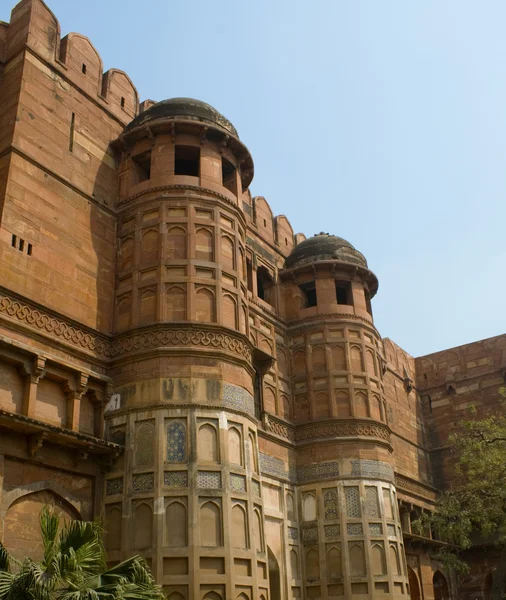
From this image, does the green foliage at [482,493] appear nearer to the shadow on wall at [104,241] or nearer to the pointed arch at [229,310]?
the pointed arch at [229,310]

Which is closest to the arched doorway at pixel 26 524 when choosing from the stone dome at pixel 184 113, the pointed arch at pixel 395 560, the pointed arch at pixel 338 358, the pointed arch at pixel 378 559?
the pointed arch at pixel 378 559

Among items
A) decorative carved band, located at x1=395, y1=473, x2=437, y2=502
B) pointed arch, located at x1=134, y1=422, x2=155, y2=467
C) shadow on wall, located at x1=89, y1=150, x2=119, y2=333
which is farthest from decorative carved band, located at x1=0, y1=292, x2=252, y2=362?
decorative carved band, located at x1=395, y1=473, x2=437, y2=502

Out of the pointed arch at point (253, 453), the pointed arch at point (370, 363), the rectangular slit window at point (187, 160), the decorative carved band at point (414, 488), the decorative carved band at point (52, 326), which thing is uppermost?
the rectangular slit window at point (187, 160)

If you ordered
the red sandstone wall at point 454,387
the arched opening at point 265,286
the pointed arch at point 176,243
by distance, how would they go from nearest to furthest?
1. the pointed arch at point 176,243
2. the arched opening at point 265,286
3. the red sandstone wall at point 454,387

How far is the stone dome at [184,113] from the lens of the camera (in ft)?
57.5

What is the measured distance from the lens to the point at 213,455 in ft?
46.1

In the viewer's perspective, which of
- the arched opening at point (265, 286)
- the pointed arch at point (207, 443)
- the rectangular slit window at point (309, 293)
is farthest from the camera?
the rectangular slit window at point (309, 293)

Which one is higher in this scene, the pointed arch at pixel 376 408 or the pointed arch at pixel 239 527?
the pointed arch at pixel 376 408

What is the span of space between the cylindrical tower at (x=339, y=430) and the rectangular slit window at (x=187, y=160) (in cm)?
501

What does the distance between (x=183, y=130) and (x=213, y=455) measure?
7.98 m

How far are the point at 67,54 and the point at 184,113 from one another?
3.08 metres

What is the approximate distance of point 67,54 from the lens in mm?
17172

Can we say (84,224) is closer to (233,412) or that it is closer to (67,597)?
(233,412)

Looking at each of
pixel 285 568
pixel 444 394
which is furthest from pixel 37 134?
pixel 444 394
